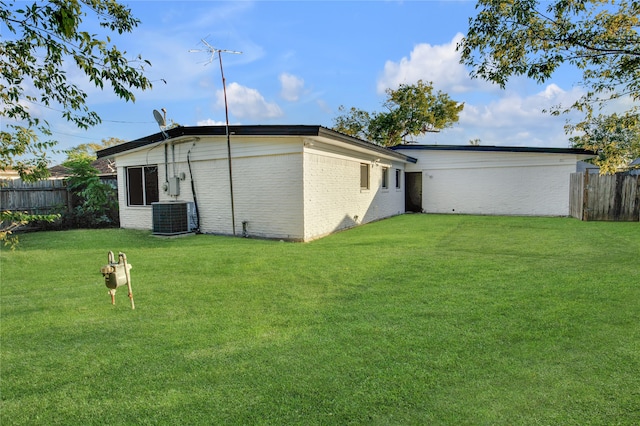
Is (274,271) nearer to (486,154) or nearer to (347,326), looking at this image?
(347,326)

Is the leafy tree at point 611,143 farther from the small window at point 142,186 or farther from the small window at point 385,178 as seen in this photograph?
the small window at point 142,186

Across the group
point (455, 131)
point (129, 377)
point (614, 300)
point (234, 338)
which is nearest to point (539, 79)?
point (614, 300)

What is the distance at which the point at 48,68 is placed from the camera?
2740mm

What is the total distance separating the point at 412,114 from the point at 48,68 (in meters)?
26.9

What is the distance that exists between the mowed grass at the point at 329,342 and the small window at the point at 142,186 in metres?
5.19

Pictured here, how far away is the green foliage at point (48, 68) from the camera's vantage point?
2316 millimetres

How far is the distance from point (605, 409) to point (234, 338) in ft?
8.82

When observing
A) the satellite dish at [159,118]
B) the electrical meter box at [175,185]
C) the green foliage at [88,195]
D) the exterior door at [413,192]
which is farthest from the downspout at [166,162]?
the exterior door at [413,192]

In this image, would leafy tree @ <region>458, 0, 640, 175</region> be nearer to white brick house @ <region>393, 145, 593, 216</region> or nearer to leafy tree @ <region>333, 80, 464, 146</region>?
white brick house @ <region>393, 145, 593, 216</region>

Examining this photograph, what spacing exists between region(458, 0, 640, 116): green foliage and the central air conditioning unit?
772cm

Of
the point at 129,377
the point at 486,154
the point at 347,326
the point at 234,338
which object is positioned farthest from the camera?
the point at 486,154

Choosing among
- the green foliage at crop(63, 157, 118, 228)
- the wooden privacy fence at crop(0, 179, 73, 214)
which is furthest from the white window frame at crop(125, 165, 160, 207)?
the wooden privacy fence at crop(0, 179, 73, 214)

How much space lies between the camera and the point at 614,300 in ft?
13.3

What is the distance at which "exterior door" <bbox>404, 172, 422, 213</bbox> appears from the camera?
17062 millimetres
